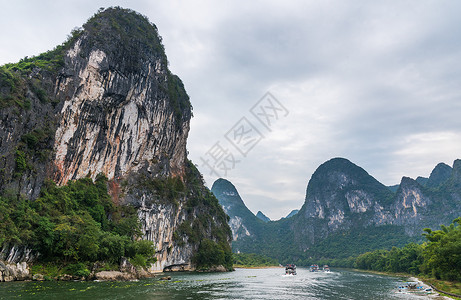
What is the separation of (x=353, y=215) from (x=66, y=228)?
153333 mm

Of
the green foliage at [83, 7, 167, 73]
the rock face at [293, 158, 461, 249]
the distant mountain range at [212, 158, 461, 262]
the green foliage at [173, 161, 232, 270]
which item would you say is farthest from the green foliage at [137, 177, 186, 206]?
the rock face at [293, 158, 461, 249]

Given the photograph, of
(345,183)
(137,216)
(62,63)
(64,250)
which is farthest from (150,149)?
(345,183)

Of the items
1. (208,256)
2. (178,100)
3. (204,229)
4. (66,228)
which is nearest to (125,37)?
(178,100)

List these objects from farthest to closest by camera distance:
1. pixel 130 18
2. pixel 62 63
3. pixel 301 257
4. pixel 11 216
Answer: pixel 301 257
pixel 130 18
pixel 62 63
pixel 11 216

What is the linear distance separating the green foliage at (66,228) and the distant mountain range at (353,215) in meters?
115

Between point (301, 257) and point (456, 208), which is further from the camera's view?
point (301, 257)

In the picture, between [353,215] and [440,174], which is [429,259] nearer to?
[353,215]

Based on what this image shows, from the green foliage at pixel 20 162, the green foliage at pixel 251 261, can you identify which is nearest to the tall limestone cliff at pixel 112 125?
the green foliage at pixel 20 162

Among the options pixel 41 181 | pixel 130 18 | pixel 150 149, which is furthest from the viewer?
pixel 130 18

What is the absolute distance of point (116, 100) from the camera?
49.4 m

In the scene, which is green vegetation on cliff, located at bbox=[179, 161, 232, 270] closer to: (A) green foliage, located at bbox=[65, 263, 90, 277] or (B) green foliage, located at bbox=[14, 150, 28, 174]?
(A) green foliage, located at bbox=[65, 263, 90, 277]

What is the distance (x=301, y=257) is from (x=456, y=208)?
66.8 m

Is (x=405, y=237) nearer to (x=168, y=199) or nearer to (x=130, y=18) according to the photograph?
(x=168, y=199)

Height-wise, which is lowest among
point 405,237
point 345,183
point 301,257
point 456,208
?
point 301,257
